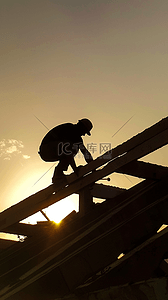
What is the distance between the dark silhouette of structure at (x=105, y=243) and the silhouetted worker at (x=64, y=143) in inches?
26.7

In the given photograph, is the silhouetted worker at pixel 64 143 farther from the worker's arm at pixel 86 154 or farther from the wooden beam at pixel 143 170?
the wooden beam at pixel 143 170

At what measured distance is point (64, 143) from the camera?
515cm

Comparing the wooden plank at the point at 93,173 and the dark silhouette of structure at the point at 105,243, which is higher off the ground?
the wooden plank at the point at 93,173

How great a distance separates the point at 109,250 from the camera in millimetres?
2883

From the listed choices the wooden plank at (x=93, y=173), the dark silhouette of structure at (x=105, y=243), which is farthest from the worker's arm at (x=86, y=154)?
the wooden plank at (x=93, y=173)

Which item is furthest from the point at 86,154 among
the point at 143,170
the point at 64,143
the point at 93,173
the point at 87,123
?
the point at 143,170

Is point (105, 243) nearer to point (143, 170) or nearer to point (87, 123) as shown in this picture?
point (143, 170)

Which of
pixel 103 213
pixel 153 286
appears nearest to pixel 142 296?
pixel 153 286

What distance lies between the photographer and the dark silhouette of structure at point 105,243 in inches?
105

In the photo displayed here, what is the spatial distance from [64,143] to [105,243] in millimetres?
2584

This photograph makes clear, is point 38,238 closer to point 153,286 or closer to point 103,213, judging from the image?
point 103,213

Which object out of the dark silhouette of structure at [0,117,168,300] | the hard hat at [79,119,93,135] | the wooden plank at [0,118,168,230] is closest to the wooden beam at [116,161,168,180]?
the dark silhouette of structure at [0,117,168,300]

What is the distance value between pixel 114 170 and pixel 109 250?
1051 millimetres

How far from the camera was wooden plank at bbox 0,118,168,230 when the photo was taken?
11.1 ft
